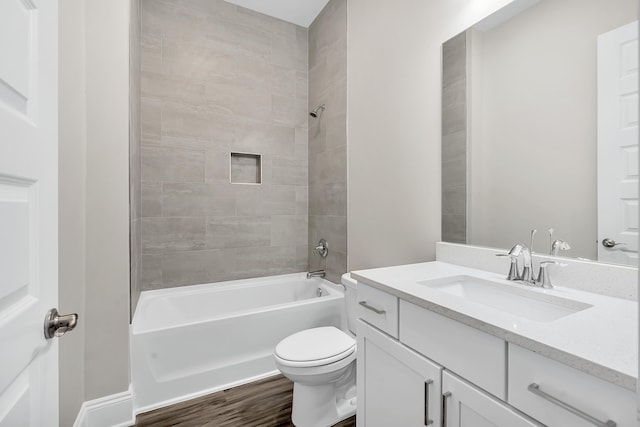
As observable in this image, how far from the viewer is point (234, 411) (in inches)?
63.0

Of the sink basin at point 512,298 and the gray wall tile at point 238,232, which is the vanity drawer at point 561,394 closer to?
the sink basin at point 512,298

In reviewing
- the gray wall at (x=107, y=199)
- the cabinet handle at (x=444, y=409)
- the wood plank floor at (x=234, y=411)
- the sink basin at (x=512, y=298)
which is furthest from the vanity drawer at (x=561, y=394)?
the gray wall at (x=107, y=199)

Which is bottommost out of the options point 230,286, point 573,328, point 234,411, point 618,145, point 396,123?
point 234,411

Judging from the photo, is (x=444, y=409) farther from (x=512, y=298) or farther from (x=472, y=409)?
(x=512, y=298)

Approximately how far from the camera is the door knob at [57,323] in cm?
64

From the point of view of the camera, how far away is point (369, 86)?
6.93ft

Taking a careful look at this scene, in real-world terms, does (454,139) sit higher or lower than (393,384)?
higher

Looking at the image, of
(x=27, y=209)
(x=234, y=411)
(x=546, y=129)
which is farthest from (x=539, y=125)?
(x=234, y=411)

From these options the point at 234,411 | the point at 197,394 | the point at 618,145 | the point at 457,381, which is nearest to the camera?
the point at 457,381

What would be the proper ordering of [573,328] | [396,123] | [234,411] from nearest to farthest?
1. [573,328]
2. [234,411]
3. [396,123]

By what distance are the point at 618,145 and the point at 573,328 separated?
690 millimetres

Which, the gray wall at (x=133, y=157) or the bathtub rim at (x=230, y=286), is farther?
the bathtub rim at (x=230, y=286)

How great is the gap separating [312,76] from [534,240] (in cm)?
244

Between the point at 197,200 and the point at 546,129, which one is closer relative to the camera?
the point at 546,129
